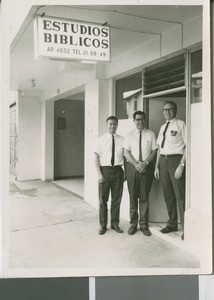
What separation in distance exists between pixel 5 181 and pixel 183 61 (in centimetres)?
116

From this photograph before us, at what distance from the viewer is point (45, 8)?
176 cm

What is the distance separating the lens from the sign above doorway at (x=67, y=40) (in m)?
1.74

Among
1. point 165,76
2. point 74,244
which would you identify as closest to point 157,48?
point 165,76

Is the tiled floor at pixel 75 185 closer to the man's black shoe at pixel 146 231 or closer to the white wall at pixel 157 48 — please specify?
the man's black shoe at pixel 146 231

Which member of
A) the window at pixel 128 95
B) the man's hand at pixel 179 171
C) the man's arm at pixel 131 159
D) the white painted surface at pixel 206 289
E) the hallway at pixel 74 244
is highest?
the window at pixel 128 95

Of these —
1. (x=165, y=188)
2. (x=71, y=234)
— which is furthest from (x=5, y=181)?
(x=165, y=188)

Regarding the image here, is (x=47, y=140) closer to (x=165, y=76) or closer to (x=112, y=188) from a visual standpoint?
(x=112, y=188)

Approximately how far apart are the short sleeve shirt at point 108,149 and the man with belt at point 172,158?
21 centimetres

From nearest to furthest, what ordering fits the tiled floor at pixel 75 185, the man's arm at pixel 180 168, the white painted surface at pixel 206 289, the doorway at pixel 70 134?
the white painted surface at pixel 206 289, the man's arm at pixel 180 168, the doorway at pixel 70 134, the tiled floor at pixel 75 185

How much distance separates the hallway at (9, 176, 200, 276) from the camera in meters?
1.78

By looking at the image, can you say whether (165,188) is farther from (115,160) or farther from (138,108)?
(138,108)

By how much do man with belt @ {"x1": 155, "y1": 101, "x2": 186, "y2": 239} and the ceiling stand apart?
17.0 inches

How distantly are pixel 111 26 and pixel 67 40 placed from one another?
27 centimetres

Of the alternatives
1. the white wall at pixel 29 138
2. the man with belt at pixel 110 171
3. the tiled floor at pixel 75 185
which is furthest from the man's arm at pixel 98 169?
the white wall at pixel 29 138
